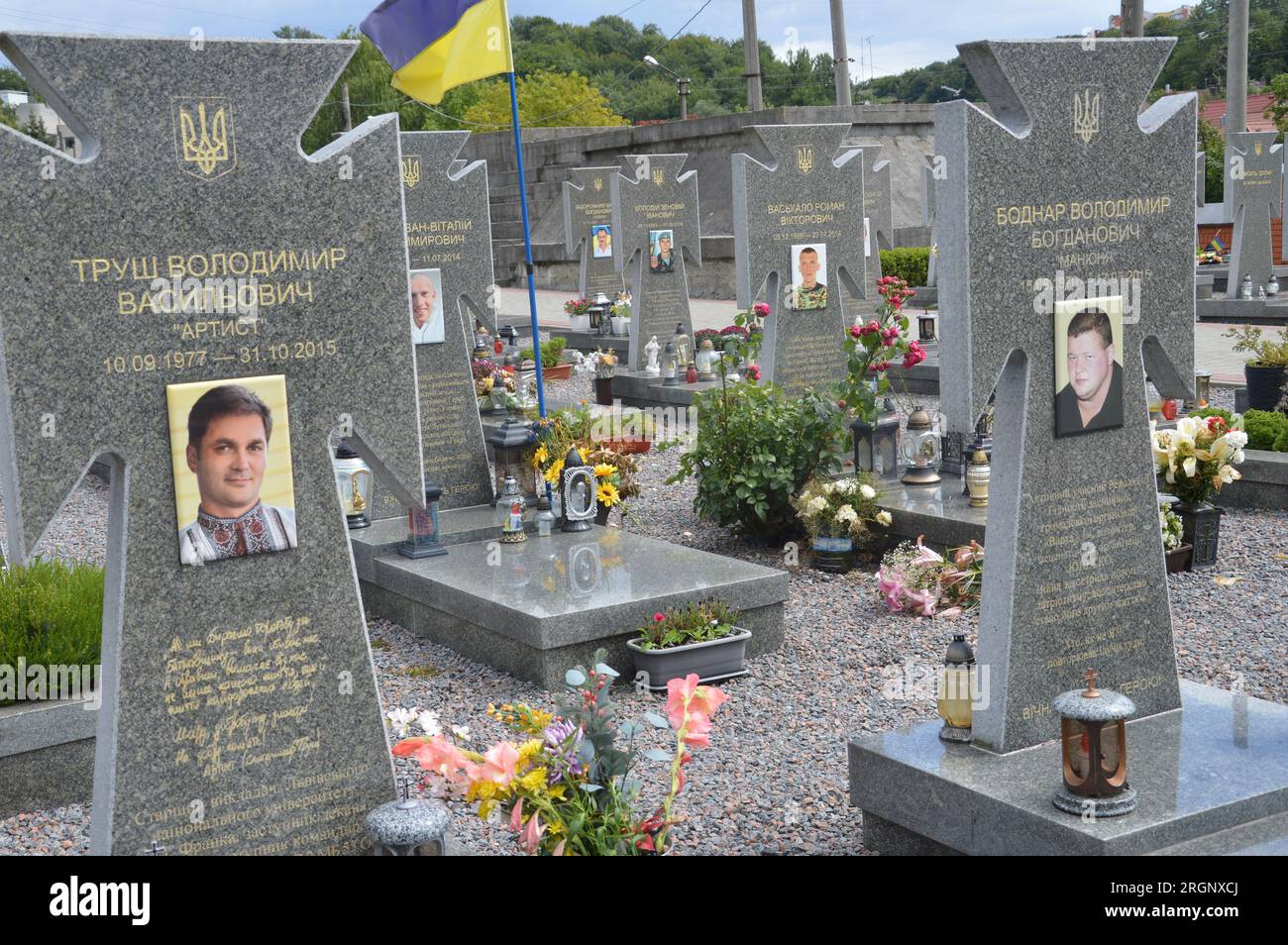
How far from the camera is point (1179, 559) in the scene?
25.9 feet

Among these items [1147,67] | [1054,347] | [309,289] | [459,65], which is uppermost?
[459,65]

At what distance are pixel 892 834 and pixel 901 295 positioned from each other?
586 centimetres

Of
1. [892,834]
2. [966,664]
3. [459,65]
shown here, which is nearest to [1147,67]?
[966,664]

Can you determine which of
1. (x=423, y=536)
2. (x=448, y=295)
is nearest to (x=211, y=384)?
(x=423, y=536)

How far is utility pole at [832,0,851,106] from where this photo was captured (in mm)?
29406

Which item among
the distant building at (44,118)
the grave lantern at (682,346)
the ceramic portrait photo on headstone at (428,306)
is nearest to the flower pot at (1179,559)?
the ceramic portrait photo on headstone at (428,306)

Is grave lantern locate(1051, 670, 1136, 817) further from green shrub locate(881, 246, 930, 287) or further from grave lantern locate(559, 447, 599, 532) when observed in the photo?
green shrub locate(881, 246, 930, 287)

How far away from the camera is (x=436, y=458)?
9195mm

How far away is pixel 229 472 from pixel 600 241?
18929mm

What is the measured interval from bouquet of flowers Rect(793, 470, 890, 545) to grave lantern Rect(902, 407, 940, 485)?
683 millimetres

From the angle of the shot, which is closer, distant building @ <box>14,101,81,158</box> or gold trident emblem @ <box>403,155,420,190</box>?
gold trident emblem @ <box>403,155,420,190</box>

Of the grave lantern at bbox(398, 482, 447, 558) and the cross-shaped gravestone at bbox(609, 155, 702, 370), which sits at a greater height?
the cross-shaped gravestone at bbox(609, 155, 702, 370)

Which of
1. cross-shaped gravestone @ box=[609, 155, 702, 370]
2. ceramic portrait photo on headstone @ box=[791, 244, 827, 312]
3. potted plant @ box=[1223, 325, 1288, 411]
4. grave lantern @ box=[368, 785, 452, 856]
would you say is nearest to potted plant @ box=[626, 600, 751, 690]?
grave lantern @ box=[368, 785, 452, 856]

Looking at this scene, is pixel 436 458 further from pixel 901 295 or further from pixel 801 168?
pixel 801 168
